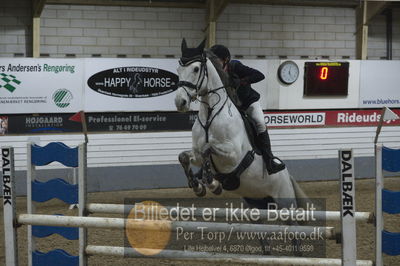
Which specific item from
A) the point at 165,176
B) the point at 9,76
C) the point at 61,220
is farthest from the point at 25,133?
the point at 61,220

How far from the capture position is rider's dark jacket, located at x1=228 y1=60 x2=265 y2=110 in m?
4.78

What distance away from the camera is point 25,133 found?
A: 8633 mm

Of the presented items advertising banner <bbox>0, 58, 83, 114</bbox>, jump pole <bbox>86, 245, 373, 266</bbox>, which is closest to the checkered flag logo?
advertising banner <bbox>0, 58, 83, 114</bbox>

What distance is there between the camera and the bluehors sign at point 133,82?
893 centimetres

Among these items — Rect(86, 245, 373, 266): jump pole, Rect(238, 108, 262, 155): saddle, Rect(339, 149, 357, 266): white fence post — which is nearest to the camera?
Rect(339, 149, 357, 266): white fence post

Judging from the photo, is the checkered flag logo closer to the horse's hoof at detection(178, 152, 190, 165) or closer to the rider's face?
the rider's face

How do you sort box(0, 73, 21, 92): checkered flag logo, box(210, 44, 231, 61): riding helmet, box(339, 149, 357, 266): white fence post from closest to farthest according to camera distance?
box(339, 149, 357, 266): white fence post → box(210, 44, 231, 61): riding helmet → box(0, 73, 21, 92): checkered flag logo

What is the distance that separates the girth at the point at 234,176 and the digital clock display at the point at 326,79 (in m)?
5.42

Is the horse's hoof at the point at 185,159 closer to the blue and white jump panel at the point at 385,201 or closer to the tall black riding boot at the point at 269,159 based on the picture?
the tall black riding boot at the point at 269,159

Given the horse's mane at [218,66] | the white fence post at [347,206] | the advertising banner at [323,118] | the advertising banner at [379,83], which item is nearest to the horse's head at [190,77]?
the horse's mane at [218,66]

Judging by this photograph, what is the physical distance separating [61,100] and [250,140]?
4.71 m

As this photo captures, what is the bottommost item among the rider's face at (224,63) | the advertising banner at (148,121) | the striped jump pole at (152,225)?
the striped jump pole at (152,225)

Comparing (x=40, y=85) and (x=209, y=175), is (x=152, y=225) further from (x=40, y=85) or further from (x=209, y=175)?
(x=40, y=85)

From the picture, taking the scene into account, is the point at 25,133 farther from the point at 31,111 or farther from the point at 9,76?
the point at 9,76
